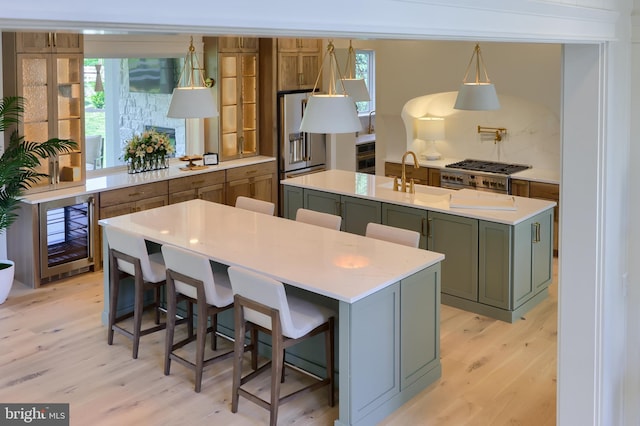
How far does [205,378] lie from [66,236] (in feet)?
8.72

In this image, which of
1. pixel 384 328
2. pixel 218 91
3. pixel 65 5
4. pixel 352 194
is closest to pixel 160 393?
pixel 384 328

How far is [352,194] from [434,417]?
2.62m

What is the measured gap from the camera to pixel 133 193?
7031 mm

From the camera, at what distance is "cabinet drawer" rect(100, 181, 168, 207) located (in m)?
6.80

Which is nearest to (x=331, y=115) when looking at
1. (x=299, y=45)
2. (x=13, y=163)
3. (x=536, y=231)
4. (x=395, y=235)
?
(x=395, y=235)

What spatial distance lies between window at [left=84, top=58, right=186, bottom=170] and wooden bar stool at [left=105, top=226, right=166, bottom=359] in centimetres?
268

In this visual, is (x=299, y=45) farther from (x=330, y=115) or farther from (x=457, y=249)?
(x=330, y=115)

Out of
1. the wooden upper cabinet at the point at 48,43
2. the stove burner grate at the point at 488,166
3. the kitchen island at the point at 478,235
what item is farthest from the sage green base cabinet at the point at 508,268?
the wooden upper cabinet at the point at 48,43

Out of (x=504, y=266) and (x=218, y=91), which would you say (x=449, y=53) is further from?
(x=504, y=266)

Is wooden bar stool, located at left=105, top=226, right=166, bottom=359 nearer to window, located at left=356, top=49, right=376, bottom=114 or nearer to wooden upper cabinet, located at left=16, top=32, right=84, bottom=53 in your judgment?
wooden upper cabinet, located at left=16, top=32, right=84, bottom=53

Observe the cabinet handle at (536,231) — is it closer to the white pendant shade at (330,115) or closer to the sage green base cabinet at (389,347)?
the sage green base cabinet at (389,347)

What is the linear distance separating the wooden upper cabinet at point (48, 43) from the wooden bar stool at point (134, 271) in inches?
83.1

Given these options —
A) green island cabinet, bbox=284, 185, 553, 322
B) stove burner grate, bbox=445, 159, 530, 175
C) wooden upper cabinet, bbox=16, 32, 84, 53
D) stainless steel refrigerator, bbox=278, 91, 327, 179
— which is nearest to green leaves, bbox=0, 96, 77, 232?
wooden upper cabinet, bbox=16, 32, 84, 53

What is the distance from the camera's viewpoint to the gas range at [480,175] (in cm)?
768
